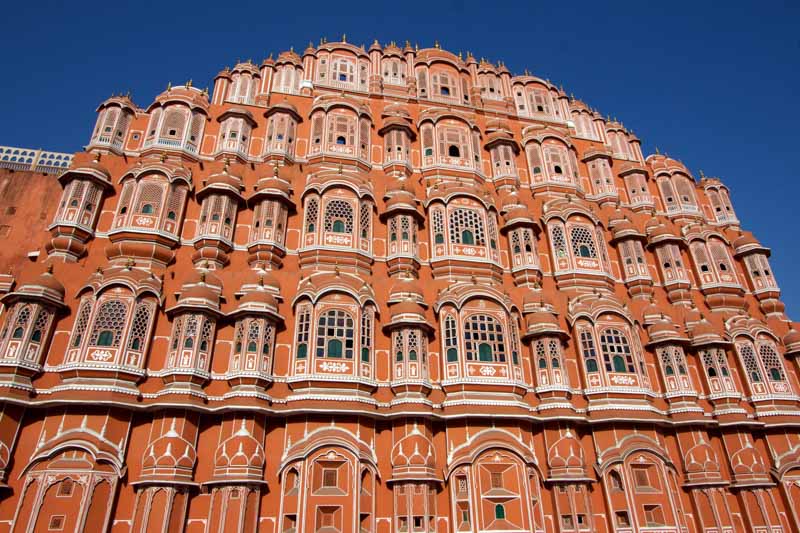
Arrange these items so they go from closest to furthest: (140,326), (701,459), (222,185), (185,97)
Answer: (140,326), (701,459), (222,185), (185,97)

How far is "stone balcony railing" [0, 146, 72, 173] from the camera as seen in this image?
24381 millimetres

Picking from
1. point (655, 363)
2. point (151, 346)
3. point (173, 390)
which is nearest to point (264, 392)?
point (173, 390)

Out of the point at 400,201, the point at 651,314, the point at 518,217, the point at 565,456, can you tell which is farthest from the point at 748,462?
the point at 400,201

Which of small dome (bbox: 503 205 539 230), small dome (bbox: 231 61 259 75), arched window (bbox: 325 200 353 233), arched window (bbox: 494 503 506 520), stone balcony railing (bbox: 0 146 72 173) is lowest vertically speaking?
arched window (bbox: 494 503 506 520)

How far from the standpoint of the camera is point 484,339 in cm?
1938

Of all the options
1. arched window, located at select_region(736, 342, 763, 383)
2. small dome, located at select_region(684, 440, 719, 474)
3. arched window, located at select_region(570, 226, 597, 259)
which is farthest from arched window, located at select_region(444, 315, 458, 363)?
arched window, located at select_region(736, 342, 763, 383)

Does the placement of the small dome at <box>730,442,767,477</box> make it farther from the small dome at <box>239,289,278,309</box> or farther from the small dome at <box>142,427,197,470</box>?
the small dome at <box>142,427,197,470</box>

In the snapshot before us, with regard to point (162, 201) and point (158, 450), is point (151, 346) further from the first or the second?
point (162, 201)

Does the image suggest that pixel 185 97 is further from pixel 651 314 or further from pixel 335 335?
pixel 651 314

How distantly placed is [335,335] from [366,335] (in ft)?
3.57

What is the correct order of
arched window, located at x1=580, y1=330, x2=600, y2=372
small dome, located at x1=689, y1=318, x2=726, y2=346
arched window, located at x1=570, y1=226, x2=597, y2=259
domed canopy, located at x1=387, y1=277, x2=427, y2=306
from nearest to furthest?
1. domed canopy, located at x1=387, y1=277, x2=427, y2=306
2. arched window, located at x1=580, y1=330, x2=600, y2=372
3. small dome, located at x1=689, y1=318, x2=726, y2=346
4. arched window, located at x1=570, y1=226, x2=597, y2=259

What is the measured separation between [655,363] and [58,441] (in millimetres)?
20783

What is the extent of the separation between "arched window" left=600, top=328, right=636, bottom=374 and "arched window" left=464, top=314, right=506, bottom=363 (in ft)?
13.9

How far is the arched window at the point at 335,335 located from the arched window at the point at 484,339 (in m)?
4.18
